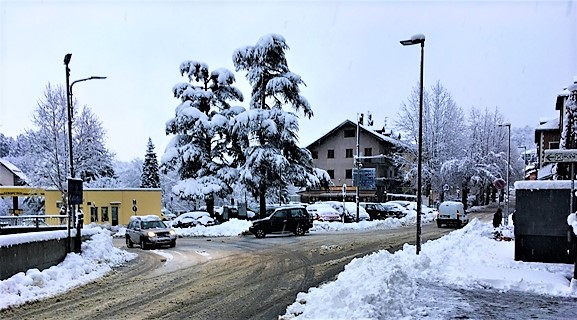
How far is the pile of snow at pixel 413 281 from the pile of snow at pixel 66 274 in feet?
20.9

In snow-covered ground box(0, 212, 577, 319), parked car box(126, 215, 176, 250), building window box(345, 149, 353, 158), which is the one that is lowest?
parked car box(126, 215, 176, 250)

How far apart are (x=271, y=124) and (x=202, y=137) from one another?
27.3 feet

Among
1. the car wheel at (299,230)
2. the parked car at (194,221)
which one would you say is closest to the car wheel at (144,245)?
the car wheel at (299,230)

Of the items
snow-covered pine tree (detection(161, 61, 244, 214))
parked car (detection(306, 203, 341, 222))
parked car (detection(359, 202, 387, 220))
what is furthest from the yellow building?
parked car (detection(359, 202, 387, 220))

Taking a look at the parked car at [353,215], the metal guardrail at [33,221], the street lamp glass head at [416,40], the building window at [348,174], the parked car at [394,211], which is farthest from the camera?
the building window at [348,174]

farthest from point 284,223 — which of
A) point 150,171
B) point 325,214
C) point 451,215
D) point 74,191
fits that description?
point 150,171

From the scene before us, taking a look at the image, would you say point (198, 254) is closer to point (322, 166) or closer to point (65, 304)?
point (65, 304)

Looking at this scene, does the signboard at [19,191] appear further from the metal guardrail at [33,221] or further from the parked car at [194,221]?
the metal guardrail at [33,221]

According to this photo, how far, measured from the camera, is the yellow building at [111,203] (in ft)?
147

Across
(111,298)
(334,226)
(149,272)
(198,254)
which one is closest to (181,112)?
(334,226)

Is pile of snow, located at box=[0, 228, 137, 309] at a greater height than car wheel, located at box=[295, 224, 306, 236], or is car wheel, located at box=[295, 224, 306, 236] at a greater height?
pile of snow, located at box=[0, 228, 137, 309]

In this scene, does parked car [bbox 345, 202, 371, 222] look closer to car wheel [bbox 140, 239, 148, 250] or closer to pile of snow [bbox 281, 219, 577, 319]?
car wheel [bbox 140, 239, 148, 250]

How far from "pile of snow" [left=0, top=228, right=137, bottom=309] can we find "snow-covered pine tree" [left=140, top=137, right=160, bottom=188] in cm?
4897

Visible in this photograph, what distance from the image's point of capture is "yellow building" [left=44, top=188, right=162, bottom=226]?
4475 centimetres
